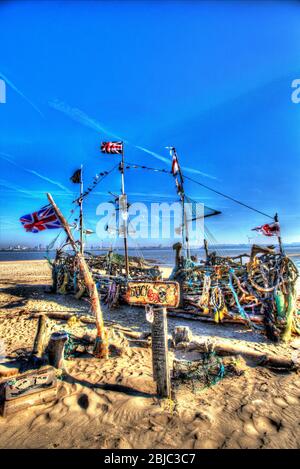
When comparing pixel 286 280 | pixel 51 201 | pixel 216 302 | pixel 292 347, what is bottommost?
pixel 292 347

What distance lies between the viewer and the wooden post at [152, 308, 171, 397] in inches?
191

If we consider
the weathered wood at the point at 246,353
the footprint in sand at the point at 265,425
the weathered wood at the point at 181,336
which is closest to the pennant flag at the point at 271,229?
the weathered wood at the point at 246,353

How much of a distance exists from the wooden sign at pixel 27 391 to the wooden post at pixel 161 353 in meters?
2.33

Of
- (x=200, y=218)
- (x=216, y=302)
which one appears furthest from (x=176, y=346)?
(x=200, y=218)

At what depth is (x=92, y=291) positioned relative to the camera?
6.59 meters

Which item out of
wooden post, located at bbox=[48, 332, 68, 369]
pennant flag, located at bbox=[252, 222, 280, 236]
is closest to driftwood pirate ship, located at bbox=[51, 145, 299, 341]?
pennant flag, located at bbox=[252, 222, 280, 236]

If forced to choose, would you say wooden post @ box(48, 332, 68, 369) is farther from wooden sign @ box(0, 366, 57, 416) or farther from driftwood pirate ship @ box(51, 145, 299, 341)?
driftwood pirate ship @ box(51, 145, 299, 341)

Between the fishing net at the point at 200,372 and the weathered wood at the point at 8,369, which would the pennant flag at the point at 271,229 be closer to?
the fishing net at the point at 200,372

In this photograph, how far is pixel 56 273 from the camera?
56.3 feet

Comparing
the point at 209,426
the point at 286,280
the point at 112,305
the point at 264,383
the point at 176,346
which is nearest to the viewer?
the point at 209,426
